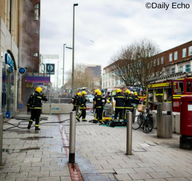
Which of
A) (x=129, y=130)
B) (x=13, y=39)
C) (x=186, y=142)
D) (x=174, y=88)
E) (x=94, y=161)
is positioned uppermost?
(x=13, y=39)

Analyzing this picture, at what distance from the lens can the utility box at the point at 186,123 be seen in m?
6.17

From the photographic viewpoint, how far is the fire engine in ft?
41.4

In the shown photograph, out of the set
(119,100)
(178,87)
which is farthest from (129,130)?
(178,87)

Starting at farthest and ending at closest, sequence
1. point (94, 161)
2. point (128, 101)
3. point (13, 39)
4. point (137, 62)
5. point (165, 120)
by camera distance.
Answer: point (137, 62), point (13, 39), point (128, 101), point (165, 120), point (94, 161)

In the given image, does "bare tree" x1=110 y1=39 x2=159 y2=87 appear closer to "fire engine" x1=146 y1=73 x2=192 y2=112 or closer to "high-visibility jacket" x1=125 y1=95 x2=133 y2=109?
"fire engine" x1=146 y1=73 x2=192 y2=112

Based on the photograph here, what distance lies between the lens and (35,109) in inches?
353

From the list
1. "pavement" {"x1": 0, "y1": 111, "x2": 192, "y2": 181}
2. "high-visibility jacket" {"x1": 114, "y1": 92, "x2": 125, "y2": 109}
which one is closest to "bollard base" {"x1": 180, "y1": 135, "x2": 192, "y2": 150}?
"pavement" {"x1": 0, "y1": 111, "x2": 192, "y2": 181}

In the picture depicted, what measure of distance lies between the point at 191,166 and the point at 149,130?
13.6ft

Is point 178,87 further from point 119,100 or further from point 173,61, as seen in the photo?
point 173,61

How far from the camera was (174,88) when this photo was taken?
12891 mm

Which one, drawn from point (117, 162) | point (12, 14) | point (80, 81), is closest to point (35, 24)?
point (12, 14)

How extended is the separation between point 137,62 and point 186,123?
92.6 feet

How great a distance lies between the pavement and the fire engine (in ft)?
19.1

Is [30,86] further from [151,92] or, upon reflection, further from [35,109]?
[35,109]
